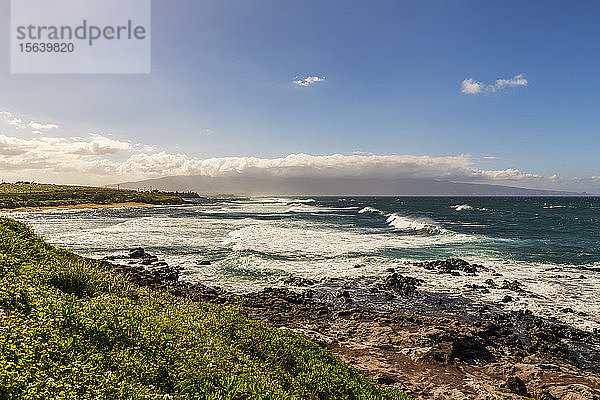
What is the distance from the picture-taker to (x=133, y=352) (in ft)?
23.6

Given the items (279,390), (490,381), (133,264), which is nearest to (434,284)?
(490,381)

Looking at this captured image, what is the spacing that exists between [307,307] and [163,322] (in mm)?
11656

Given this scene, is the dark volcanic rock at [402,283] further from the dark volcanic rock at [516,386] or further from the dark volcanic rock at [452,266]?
the dark volcanic rock at [516,386]

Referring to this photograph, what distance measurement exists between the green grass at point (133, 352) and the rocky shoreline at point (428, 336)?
141 inches

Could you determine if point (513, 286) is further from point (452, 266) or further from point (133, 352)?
point (133, 352)

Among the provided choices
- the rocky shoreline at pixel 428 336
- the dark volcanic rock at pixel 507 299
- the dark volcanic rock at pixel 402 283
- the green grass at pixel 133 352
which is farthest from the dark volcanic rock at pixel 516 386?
the dark volcanic rock at pixel 402 283

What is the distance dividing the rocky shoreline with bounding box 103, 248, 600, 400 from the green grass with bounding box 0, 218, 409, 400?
11.7 feet

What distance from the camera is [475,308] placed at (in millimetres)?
20141

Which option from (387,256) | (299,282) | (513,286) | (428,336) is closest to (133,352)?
(428,336)

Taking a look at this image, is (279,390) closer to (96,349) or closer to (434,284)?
(96,349)

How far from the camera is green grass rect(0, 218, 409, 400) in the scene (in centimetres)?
582

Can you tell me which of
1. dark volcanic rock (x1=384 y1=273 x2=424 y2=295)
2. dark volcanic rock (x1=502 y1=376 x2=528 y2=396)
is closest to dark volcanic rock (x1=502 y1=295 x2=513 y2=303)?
dark volcanic rock (x1=384 y1=273 x2=424 y2=295)

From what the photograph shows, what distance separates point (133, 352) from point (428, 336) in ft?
39.8

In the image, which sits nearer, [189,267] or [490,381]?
[490,381]
